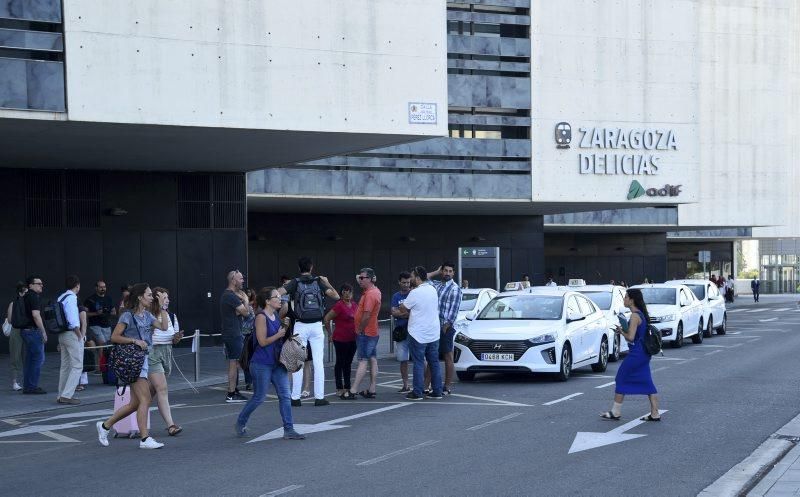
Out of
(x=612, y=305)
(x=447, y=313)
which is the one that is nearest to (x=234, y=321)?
(x=447, y=313)

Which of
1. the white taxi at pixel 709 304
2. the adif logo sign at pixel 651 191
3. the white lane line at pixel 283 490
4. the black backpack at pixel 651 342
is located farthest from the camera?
the adif logo sign at pixel 651 191

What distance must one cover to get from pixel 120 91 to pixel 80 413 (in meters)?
5.61

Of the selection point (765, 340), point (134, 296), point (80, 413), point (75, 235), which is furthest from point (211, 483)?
point (765, 340)

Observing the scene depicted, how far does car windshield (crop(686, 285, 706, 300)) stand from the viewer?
30052 mm

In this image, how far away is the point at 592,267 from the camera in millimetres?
59062

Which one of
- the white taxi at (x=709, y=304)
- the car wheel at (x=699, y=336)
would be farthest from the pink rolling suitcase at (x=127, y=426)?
the white taxi at (x=709, y=304)

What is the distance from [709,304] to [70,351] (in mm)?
19466

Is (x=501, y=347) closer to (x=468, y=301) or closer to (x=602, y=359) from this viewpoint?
→ (x=602, y=359)

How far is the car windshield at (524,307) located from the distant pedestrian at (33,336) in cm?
737

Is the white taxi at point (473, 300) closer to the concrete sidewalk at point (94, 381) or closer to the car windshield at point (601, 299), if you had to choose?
the concrete sidewalk at point (94, 381)

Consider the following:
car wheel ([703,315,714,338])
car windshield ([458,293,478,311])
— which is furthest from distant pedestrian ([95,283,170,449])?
car wheel ([703,315,714,338])

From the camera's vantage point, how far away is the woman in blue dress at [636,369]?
13.1 m

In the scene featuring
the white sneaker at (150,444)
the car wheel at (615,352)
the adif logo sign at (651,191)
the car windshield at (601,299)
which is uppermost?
the adif logo sign at (651,191)

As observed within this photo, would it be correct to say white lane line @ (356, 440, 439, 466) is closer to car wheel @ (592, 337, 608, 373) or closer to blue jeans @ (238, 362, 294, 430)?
blue jeans @ (238, 362, 294, 430)
